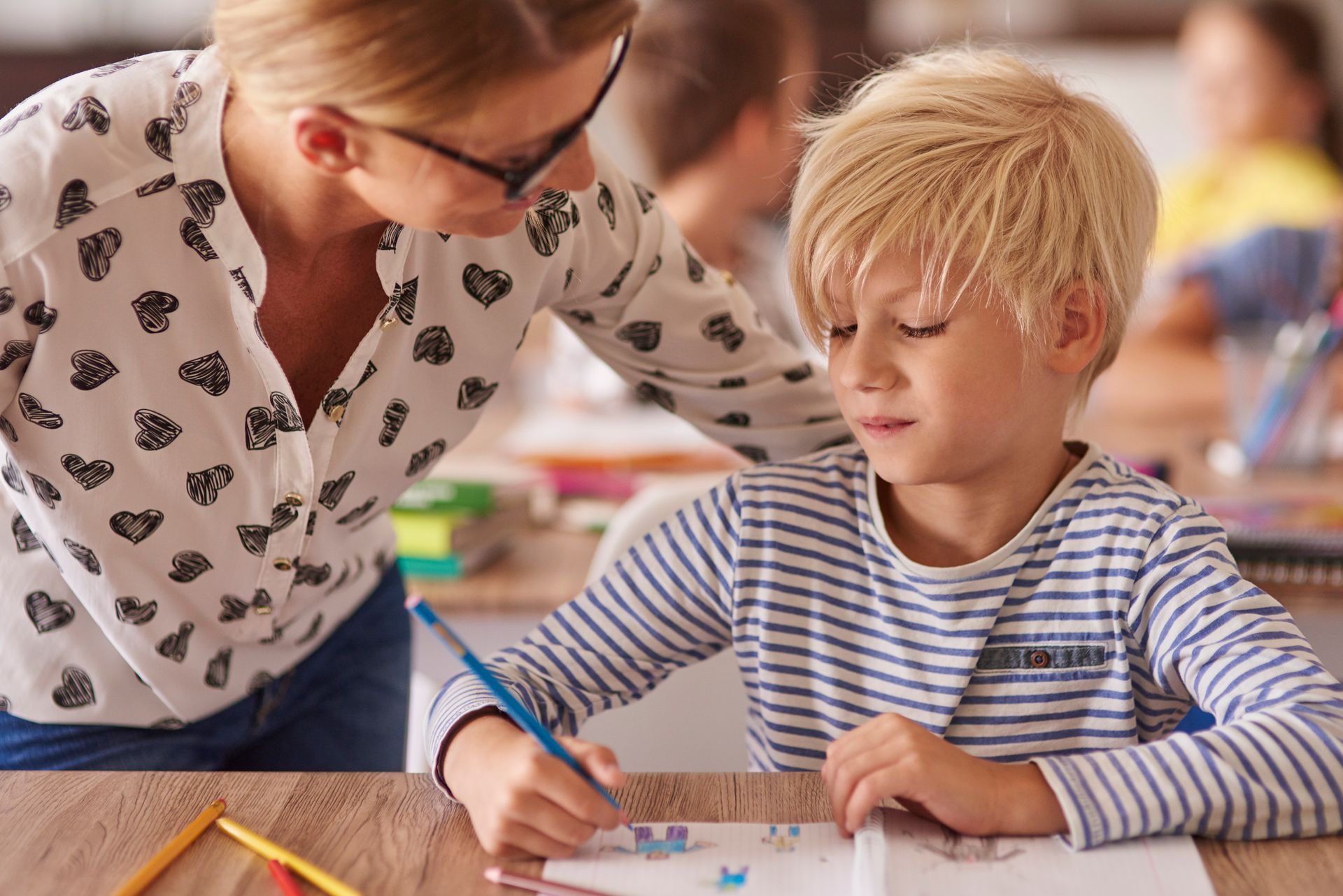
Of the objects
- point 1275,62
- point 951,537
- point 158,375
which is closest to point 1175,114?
point 1275,62

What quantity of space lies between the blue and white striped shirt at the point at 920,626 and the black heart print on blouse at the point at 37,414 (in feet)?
1.07

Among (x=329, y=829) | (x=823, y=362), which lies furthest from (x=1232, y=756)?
(x=823, y=362)

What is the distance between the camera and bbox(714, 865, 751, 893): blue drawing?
0.67 m

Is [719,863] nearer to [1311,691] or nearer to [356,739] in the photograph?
[1311,691]

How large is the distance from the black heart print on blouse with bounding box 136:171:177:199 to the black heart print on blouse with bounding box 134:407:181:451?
15 centimetres

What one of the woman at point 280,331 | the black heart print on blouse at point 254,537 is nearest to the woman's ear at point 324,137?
the woman at point 280,331

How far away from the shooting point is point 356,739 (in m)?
1.21

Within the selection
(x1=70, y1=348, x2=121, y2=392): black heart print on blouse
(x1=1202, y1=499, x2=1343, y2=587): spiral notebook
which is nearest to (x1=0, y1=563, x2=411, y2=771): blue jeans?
(x1=70, y1=348, x2=121, y2=392): black heart print on blouse

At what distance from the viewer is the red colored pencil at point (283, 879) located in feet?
2.16

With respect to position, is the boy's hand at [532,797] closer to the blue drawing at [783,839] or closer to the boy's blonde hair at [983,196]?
the blue drawing at [783,839]

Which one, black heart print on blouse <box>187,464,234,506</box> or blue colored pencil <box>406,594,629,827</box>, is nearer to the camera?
blue colored pencil <box>406,594,629,827</box>

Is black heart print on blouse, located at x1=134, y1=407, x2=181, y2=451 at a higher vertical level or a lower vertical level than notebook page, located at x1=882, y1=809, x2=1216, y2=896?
higher

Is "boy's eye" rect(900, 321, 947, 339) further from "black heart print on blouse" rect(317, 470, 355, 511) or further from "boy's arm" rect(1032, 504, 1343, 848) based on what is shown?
"black heart print on blouse" rect(317, 470, 355, 511)

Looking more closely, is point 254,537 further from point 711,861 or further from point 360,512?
point 711,861
